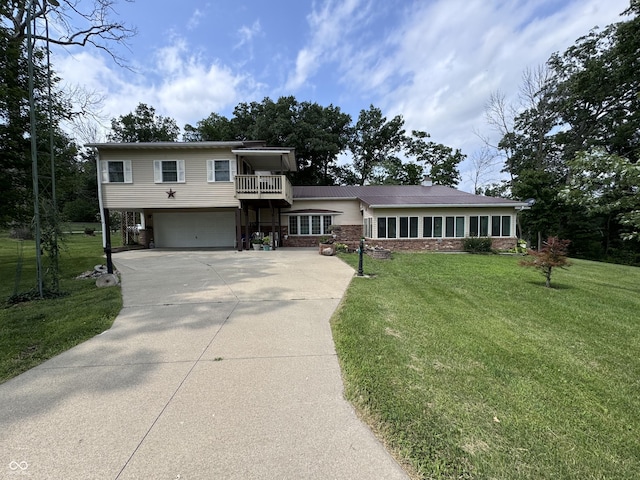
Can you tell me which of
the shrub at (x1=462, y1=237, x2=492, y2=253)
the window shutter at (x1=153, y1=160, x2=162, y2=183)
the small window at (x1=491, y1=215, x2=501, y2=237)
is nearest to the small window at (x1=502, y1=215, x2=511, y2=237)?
the small window at (x1=491, y1=215, x2=501, y2=237)

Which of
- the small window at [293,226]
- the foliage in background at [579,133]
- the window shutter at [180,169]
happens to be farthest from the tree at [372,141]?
the window shutter at [180,169]

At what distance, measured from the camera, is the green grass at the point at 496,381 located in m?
1.99

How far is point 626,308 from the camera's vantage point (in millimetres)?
6223

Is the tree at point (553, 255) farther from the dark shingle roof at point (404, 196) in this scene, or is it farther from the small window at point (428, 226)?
the small window at point (428, 226)

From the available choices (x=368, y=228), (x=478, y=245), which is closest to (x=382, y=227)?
(x=368, y=228)

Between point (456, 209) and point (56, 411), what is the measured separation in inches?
687

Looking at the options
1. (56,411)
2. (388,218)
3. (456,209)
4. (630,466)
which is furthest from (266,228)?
(630,466)

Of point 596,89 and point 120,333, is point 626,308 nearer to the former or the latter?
point 120,333

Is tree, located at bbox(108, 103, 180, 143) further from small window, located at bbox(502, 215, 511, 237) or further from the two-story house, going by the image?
small window, located at bbox(502, 215, 511, 237)

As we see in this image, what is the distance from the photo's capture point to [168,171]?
1510 centimetres

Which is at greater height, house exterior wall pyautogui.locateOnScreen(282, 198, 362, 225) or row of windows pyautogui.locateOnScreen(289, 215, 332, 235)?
house exterior wall pyautogui.locateOnScreen(282, 198, 362, 225)

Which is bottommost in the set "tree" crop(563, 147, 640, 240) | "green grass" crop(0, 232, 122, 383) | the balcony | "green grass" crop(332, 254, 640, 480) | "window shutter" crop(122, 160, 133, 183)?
"green grass" crop(332, 254, 640, 480)

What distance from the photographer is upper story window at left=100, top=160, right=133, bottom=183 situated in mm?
14969

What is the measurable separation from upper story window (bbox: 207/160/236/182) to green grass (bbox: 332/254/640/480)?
11169mm
